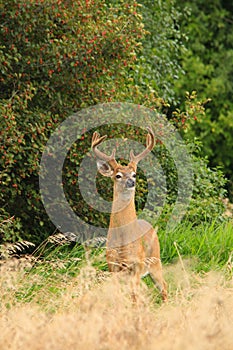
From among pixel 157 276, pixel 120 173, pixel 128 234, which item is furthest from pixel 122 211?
pixel 157 276

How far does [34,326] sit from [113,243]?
2.85 meters

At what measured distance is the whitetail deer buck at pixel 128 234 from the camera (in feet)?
22.8

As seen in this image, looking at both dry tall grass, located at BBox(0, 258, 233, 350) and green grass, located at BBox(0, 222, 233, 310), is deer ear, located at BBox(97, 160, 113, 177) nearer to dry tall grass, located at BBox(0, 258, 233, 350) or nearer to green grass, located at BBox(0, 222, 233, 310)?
green grass, located at BBox(0, 222, 233, 310)

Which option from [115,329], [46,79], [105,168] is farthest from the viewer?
[46,79]

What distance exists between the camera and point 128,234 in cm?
712

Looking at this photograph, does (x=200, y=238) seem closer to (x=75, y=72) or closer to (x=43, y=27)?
(x=75, y=72)

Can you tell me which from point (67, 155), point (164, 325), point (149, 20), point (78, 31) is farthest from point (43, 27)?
point (164, 325)

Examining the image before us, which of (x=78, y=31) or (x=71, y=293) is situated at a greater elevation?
(x=78, y=31)

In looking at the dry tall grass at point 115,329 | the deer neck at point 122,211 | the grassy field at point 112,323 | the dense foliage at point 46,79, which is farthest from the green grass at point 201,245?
the dry tall grass at point 115,329

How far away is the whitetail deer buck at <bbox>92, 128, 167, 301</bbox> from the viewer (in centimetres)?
695

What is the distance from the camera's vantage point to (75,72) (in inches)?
333

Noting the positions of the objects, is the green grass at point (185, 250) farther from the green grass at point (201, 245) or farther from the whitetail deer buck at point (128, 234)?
the whitetail deer buck at point (128, 234)

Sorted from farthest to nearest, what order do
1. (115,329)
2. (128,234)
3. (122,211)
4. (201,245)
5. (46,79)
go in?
(46,79) < (201,245) < (122,211) < (128,234) < (115,329)

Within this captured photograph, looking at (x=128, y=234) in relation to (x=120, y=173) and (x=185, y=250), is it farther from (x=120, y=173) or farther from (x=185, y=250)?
(x=185, y=250)
